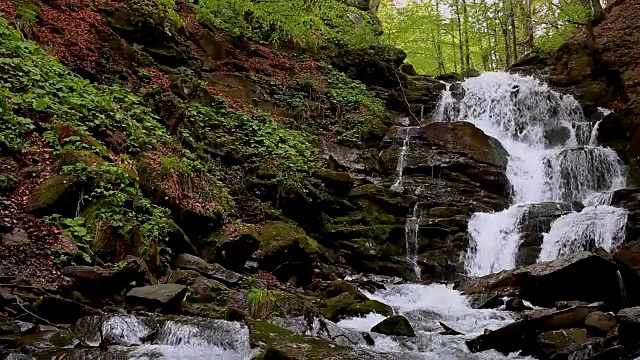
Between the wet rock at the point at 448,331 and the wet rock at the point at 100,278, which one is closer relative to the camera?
the wet rock at the point at 100,278

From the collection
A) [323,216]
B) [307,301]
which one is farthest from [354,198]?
[307,301]

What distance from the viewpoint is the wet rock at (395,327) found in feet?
22.8

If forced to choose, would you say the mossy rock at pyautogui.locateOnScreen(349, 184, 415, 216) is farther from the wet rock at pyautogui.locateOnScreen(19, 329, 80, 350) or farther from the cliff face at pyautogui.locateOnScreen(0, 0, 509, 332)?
the wet rock at pyautogui.locateOnScreen(19, 329, 80, 350)

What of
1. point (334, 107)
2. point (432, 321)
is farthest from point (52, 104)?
point (334, 107)

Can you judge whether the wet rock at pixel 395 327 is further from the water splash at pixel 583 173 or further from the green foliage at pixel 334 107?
the green foliage at pixel 334 107

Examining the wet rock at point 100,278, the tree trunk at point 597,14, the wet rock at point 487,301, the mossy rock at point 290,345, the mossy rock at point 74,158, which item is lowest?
the wet rock at point 487,301

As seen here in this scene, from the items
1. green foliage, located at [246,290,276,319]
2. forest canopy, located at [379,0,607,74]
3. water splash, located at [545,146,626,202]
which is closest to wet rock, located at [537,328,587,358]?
green foliage, located at [246,290,276,319]

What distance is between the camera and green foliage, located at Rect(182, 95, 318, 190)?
12.5 m

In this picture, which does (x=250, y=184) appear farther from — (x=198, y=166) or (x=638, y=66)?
(x=638, y=66)

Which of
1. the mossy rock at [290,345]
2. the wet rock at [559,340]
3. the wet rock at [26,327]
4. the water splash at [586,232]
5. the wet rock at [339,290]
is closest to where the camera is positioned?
the wet rock at [26,327]

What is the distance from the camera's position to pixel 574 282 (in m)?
9.07

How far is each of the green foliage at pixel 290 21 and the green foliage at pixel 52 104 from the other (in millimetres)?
7132

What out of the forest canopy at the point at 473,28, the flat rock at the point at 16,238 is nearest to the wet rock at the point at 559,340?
the flat rock at the point at 16,238

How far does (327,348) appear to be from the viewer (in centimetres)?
554
